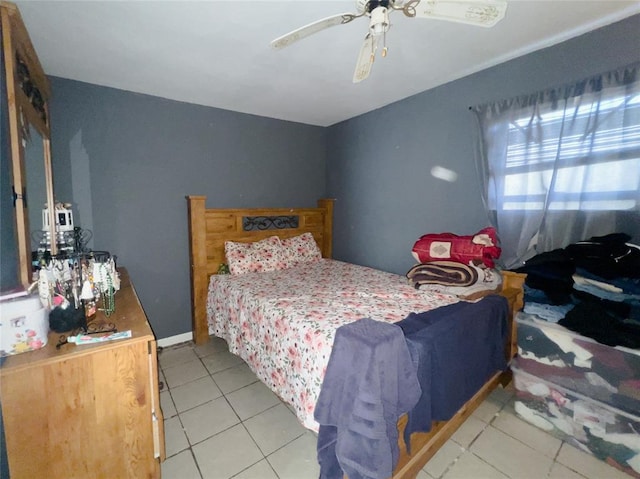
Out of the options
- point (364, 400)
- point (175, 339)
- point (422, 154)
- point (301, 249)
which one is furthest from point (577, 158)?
point (175, 339)

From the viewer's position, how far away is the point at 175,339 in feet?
9.44

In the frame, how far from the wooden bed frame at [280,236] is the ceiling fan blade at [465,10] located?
5.15 ft

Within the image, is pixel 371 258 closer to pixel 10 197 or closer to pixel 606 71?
pixel 606 71

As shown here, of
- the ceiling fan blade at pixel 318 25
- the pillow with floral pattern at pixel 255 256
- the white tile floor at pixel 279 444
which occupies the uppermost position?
the ceiling fan blade at pixel 318 25

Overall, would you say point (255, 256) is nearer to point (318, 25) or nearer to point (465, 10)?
point (318, 25)

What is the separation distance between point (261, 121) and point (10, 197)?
239cm

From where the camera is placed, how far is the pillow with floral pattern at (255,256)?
110 inches

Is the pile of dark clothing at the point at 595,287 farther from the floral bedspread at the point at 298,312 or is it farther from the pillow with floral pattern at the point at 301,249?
the pillow with floral pattern at the point at 301,249

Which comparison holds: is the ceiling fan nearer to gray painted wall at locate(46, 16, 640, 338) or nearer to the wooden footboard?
gray painted wall at locate(46, 16, 640, 338)

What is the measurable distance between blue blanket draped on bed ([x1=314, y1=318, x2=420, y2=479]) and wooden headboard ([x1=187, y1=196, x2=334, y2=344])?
6.54 ft

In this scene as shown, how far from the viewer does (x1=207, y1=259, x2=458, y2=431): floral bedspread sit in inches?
61.2

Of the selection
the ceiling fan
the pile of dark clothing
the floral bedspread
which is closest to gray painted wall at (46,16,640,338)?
the floral bedspread

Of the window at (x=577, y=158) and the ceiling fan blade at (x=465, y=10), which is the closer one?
the ceiling fan blade at (x=465, y=10)

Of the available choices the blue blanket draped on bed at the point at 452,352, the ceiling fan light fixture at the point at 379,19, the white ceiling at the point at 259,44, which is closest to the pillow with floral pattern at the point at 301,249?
the white ceiling at the point at 259,44
